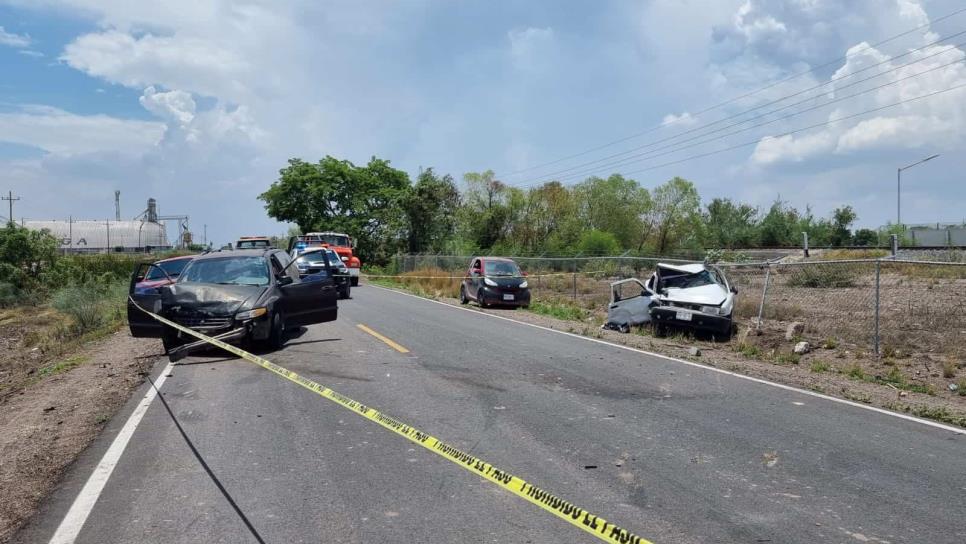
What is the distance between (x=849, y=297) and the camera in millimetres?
19266

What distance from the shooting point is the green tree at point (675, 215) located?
66.1 m

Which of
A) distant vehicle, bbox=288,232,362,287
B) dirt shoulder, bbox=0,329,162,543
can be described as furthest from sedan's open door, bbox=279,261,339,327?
distant vehicle, bbox=288,232,362,287

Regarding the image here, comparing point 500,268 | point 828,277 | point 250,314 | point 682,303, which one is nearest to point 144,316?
point 250,314

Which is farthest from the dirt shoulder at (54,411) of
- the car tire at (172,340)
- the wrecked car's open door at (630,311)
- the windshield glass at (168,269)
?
the wrecked car's open door at (630,311)

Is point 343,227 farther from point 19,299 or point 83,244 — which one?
point 83,244

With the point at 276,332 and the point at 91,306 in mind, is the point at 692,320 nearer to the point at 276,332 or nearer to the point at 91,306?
the point at 276,332

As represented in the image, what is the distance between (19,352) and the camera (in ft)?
56.7

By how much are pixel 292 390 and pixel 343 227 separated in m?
50.7

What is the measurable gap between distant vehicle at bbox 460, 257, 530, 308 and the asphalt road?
38.9 feet

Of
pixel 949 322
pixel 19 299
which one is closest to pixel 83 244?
pixel 19 299

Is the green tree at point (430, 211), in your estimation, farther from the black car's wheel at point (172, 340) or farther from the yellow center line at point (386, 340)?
the black car's wheel at point (172, 340)

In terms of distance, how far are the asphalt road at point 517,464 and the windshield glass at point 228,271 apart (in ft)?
7.64

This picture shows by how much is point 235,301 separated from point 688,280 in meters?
9.63

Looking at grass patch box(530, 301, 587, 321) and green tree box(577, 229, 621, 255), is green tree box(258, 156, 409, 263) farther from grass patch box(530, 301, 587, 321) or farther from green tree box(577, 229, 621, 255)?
grass patch box(530, 301, 587, 321)
